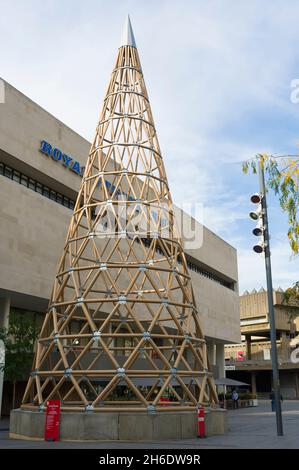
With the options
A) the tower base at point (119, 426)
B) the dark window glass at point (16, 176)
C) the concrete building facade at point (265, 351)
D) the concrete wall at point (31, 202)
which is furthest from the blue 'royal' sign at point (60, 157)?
the concrete building facade at point (265, 351)

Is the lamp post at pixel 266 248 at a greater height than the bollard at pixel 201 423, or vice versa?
the lamp post at pixel 266 248

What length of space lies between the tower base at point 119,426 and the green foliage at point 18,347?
31.3ft

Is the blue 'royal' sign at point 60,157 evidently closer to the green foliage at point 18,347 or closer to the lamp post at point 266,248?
the green foliage at point 18,347

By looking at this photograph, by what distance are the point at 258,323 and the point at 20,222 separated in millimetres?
52158

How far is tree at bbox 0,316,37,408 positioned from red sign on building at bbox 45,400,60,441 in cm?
995

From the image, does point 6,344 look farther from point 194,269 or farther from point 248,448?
point 194,269

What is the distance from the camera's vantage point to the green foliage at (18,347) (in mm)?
24455

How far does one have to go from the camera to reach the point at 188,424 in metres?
15.2

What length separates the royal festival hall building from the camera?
27.1m

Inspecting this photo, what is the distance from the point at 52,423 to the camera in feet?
47.9

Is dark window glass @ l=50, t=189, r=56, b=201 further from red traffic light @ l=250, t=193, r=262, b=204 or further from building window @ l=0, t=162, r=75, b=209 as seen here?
red traffic light @ l=250, t=193, r=262, b=204

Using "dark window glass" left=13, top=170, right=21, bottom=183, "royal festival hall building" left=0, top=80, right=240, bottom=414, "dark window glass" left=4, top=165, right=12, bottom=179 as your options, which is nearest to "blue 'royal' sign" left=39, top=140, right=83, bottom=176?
"royal festival hall building" left=0, top=80, right=240, bottom=414
